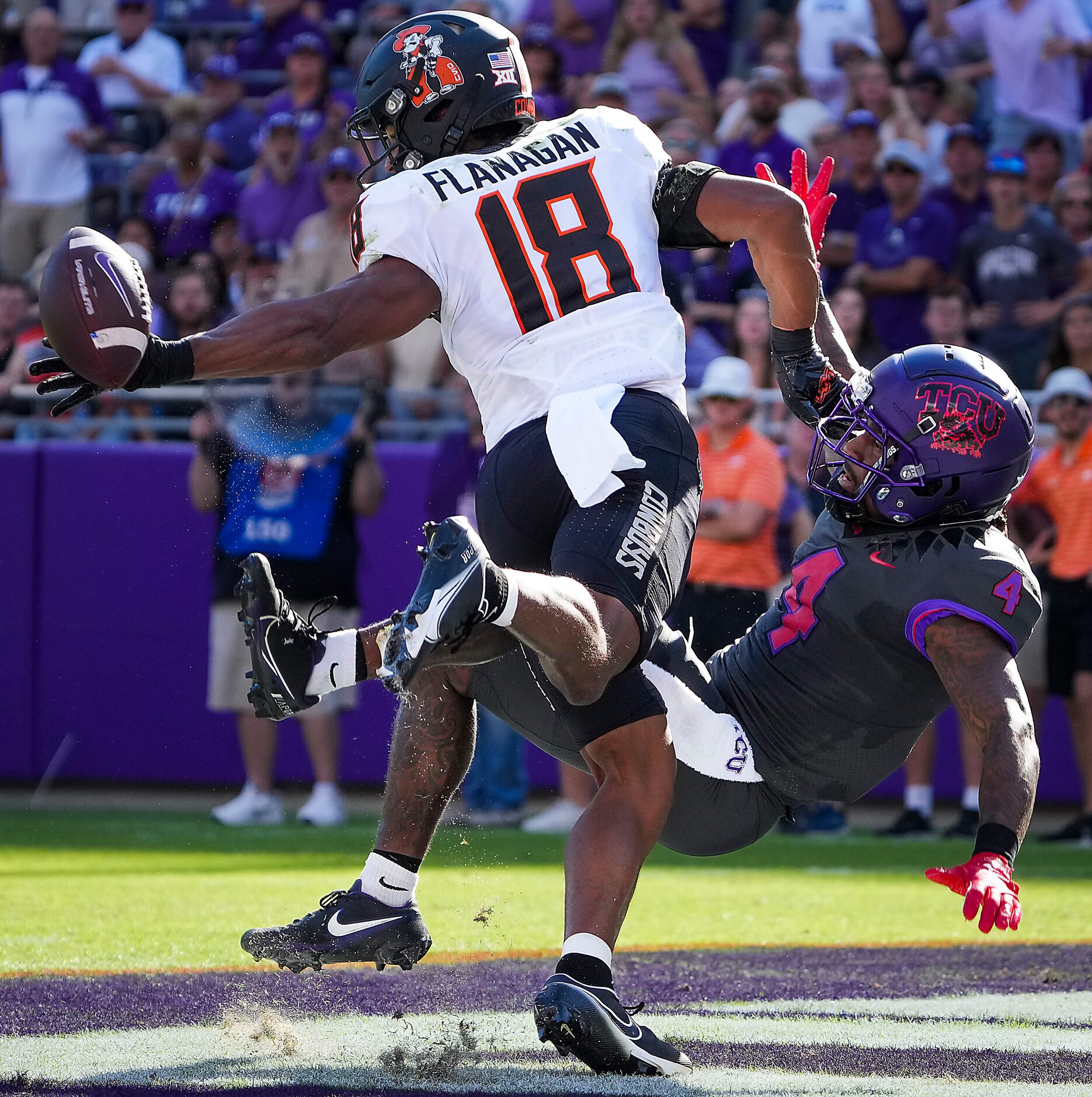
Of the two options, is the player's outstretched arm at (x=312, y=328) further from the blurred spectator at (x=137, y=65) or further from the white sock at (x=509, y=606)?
the blurred spectator at (x=137, y=65)

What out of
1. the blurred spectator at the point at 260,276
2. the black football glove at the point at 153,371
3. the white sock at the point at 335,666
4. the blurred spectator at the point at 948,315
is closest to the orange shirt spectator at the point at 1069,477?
the blurred spectator at the point at 948,315

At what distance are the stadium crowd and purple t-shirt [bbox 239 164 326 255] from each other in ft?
0.06

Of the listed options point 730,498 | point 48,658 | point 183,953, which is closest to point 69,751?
point 48,658

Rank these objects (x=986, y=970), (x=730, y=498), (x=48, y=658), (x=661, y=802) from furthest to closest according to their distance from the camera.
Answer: (x=48, y=658) → (x=730, y=498) → (x=986, y=970) → (x=661, y=802)

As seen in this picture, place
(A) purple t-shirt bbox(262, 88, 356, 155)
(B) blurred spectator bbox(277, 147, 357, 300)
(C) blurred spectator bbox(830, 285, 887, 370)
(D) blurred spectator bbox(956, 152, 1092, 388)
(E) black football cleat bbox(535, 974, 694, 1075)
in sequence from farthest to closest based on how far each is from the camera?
(A) purple t-shirt bbox(262, 88, 356, 155), (B) blurred spectator bbox(277, 147, 357, 300), (D) blurred spectator bbox(956, 152, 1092, 388), (C) blurred spectator bbox(830, 285, 887, 370), (E) black football cleat bbox(535, 974, 694, 1075)

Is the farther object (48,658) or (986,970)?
(48,658)

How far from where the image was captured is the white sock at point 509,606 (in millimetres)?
3162

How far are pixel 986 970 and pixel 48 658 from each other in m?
5.84

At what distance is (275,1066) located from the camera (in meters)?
3.49

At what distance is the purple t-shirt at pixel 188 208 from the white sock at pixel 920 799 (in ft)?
17.5

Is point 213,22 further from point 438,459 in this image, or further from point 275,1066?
point 275,1066

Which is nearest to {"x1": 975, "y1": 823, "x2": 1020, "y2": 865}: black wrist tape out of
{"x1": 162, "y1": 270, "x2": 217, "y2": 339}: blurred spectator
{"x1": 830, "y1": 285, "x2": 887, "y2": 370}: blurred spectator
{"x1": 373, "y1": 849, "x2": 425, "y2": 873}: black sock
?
{"x1": 373, "y1": 849, "x2": 425, "y2": 873}: black sock

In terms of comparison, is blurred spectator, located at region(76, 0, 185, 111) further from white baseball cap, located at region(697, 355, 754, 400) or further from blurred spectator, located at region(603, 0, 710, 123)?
white baseball cap, located at region(697, 355, 754, 400)

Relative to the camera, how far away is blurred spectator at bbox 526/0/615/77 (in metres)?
11.5
